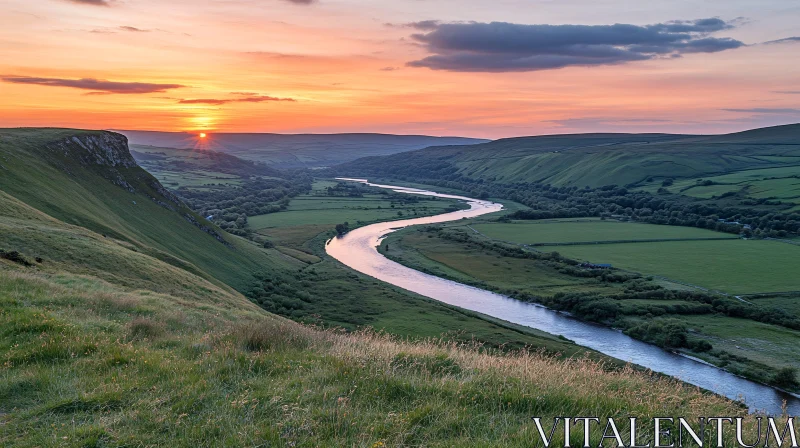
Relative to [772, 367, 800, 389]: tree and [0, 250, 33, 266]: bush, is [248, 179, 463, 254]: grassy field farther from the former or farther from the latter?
[772, 367, 800, 389]: tree

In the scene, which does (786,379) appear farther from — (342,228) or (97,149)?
(342,228)

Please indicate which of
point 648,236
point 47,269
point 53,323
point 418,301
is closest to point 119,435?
point 53,323

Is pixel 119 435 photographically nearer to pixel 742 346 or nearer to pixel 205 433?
pixel 205 433

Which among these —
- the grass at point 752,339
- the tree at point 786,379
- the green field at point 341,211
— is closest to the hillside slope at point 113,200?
A: the green field at point 341,211

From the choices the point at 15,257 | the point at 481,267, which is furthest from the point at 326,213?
the point at 15,257


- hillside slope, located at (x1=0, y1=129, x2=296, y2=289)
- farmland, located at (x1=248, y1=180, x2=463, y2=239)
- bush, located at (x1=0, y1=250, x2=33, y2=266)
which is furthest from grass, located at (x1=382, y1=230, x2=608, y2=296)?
bush, located at (x1=0, y1=250, x2=33, y2=266)

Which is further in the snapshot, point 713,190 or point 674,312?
point 713,190

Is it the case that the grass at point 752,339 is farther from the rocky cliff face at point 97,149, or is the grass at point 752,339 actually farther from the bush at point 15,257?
the rocky cliff face at point 97,149
